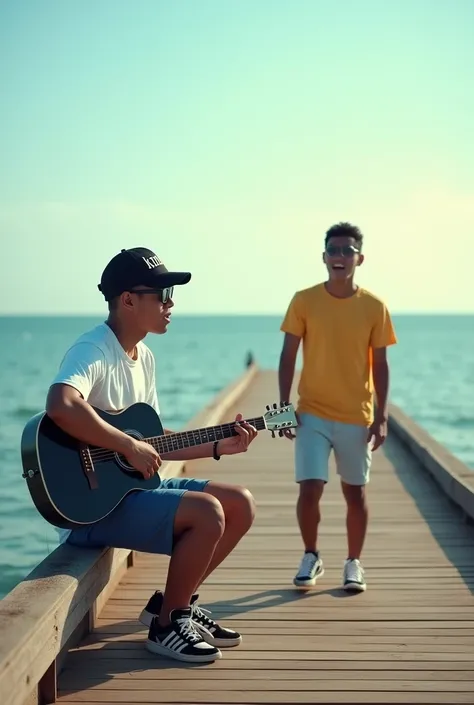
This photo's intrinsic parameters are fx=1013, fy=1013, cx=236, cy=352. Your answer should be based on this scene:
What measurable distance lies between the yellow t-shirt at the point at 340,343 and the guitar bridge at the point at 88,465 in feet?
5.66

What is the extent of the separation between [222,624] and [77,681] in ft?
3.14

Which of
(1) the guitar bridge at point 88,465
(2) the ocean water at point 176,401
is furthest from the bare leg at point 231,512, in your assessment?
(2) the ocean water at point 176,401

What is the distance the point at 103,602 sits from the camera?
490 centimetres

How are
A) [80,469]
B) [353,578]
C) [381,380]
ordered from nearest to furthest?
[80,469], [353,578], [381,380]

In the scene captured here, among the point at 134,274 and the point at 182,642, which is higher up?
the point at 134,274

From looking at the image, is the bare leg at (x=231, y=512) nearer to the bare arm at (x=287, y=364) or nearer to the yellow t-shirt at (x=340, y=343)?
the bare arm at (x=287, y=364)

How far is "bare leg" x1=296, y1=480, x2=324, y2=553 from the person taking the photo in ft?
17.5

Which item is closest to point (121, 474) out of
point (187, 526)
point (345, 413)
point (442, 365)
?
point (187, 526)

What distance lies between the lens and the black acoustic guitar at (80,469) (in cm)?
375

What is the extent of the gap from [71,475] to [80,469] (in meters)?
0.06

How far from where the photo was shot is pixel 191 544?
4031 mm

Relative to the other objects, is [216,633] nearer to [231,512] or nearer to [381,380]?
[231,512]

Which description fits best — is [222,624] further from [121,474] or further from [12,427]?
[12,427]

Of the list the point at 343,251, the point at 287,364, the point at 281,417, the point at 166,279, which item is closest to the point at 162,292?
the point at 166,279
